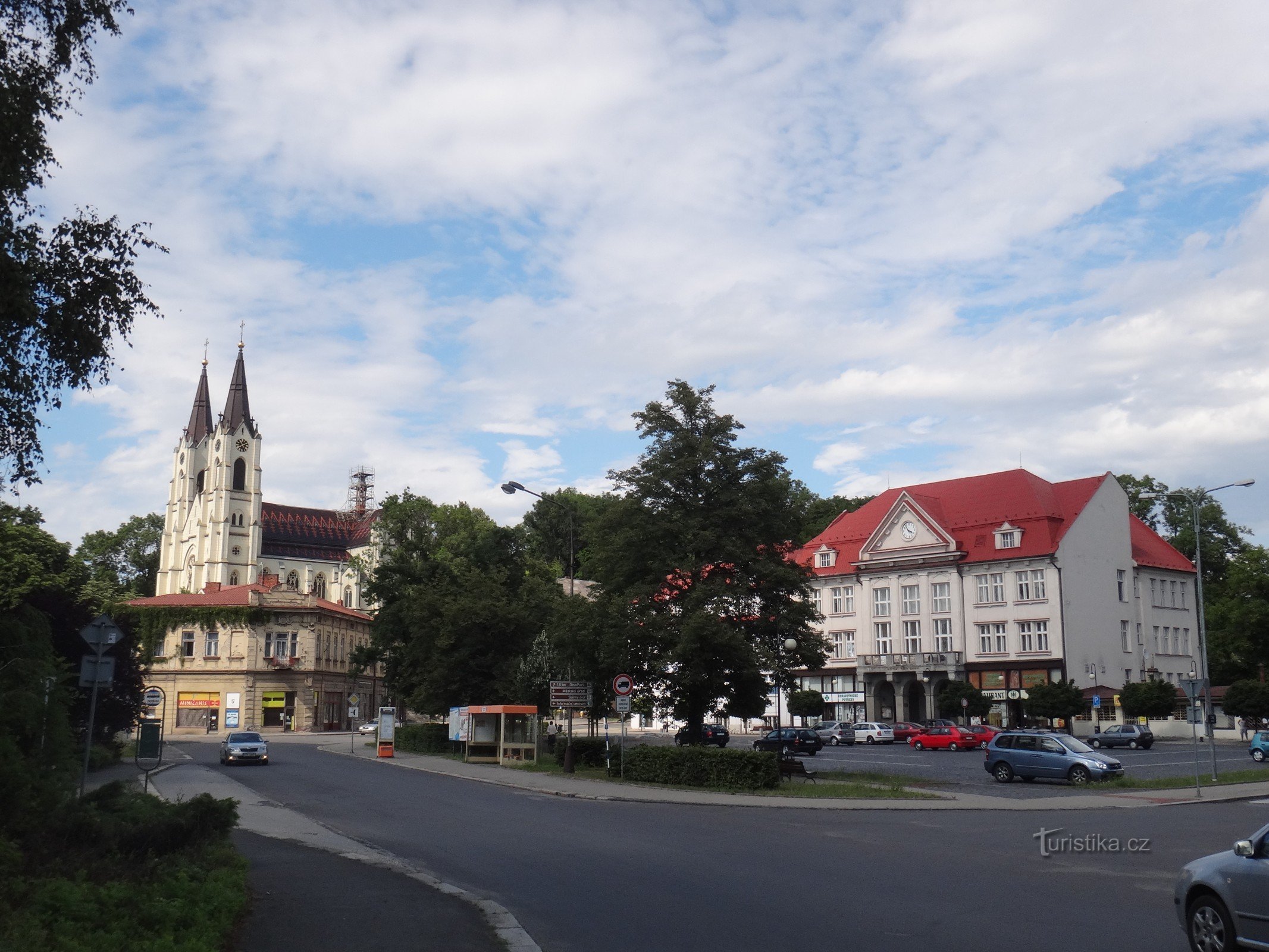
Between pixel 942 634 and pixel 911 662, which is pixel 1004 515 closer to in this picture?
pixel 942 634

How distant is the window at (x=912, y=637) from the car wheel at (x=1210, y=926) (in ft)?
239

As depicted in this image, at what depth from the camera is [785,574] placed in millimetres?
34688

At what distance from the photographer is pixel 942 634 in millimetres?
79188

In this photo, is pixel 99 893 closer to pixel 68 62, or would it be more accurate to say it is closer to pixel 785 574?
pixel 68 62

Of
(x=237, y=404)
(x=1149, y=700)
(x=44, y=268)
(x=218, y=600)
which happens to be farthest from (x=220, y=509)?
(x=44, y=268)

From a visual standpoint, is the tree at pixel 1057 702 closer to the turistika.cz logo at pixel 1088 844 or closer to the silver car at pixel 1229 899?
the turistika.cz logo at pixel 1088 844

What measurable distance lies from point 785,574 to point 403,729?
31635mm

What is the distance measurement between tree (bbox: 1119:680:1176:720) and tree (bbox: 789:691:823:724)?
64.9 ft

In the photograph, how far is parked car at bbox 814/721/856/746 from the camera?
61844mm

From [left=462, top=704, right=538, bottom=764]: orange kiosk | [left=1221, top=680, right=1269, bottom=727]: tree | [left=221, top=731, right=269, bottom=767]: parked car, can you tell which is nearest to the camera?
[left=462, top=704, right=538, bottom=764]: orange kiosk

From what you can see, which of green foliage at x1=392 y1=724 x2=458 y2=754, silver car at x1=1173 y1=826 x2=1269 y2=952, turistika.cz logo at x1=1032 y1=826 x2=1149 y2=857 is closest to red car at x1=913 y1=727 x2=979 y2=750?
green foliage at x1=392 y1=724 x2=458 y2=754

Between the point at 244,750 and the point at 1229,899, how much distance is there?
136ft

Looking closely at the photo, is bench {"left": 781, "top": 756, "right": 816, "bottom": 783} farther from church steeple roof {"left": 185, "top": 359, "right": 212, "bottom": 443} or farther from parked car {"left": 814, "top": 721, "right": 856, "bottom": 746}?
church steeple roof {"left": 185, "top": 359, "right": 212, "bottom": 443}

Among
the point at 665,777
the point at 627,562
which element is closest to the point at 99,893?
the point at 665,777
